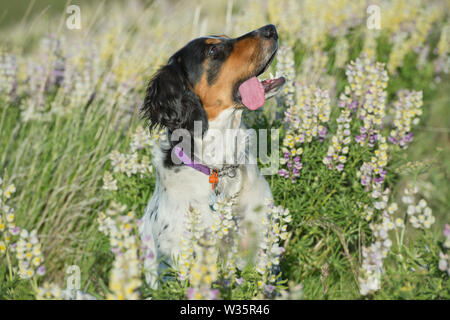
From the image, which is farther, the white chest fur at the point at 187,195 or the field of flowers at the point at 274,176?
the white chest fur at the point at 187,195

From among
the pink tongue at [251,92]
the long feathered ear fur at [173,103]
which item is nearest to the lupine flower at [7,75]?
the long feathered ear fur at [173,103]

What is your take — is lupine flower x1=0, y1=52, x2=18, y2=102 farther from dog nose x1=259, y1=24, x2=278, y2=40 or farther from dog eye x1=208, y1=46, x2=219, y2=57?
dog nose x1=259, y1=24, x2=278, y2=40

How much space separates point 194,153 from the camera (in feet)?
10.5

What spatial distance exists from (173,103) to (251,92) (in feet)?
1.71

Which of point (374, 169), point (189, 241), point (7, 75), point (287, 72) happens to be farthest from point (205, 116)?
point (7, 75)

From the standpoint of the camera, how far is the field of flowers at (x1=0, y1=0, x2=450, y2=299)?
2148mm

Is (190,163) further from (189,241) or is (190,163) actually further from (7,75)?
(7,75)

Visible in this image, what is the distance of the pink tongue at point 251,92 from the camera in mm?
3154

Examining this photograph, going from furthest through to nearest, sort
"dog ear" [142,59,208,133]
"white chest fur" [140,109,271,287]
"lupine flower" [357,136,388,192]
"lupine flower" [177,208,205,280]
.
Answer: "dog ear" [142,59,208,133] < "lupine flower" [357,136,388,192] < "white chest fur" [140,109,271,287] < "lupine flower" [177,208,205,280]

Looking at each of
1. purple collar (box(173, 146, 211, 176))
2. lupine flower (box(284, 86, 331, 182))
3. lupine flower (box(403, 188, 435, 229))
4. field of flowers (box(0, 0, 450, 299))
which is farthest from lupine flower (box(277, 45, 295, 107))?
lupine flower (box(403, 188, 435, 229))

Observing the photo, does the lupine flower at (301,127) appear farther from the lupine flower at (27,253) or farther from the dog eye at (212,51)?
the lupine flower at (27,253)

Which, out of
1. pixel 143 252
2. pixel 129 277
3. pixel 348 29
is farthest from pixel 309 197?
pixel 348 29

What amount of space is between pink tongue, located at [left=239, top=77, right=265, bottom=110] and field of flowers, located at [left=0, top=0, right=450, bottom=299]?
31 cm

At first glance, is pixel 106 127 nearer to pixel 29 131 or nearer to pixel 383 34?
pixel 29 131
